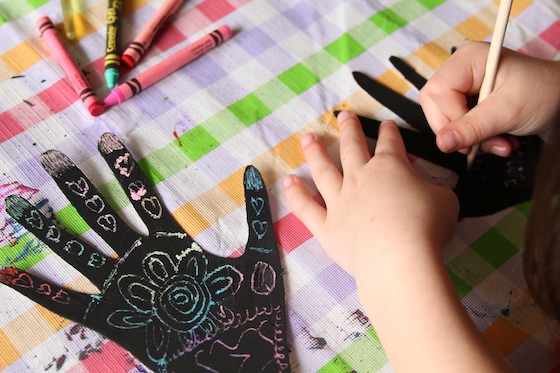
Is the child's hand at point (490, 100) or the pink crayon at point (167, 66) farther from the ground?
the pink crayon at point (167, 66)

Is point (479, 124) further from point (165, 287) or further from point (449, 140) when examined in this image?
point (165, 287)

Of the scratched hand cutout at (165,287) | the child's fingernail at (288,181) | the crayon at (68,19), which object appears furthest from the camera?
the crayon at (68,19)

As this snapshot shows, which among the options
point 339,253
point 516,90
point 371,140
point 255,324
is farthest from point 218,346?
point 516,90

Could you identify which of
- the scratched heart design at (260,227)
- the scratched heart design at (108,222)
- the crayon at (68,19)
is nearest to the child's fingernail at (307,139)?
the scratched heart design at (260,227)

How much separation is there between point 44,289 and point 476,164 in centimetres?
46

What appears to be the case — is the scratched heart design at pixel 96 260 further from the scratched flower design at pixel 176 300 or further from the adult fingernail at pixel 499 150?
the adult fingernail at pixel 499 150

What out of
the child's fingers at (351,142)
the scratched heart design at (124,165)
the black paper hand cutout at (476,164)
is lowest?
the black paper hand cutout at (476,164)

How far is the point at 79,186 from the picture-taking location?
64cm

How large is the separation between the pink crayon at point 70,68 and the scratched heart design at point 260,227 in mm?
220

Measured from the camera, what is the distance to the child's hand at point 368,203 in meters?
0.57

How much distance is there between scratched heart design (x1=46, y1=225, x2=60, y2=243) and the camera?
608 mm

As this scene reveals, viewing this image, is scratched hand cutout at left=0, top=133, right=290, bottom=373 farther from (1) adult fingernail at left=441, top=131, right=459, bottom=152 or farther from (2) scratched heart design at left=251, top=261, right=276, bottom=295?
(1) adult fingernail at left=441, top=131, right=459, bottom=152

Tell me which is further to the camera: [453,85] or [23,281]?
[453,85]

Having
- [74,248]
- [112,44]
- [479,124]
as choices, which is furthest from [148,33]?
[479,124]
